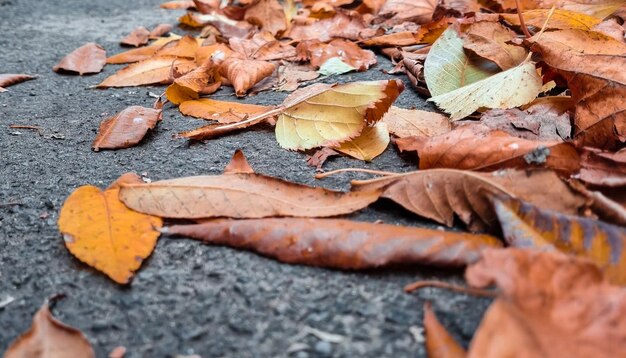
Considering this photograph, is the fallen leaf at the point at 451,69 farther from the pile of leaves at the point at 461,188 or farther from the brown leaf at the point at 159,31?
the brown leaf at the point at 159,31

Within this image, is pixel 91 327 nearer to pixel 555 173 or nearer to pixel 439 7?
pixel 555 173

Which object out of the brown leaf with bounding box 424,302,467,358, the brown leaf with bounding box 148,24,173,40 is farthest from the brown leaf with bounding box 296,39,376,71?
the brown leaf with bounding box 424,302,467,358

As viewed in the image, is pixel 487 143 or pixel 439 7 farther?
pixel 439 7

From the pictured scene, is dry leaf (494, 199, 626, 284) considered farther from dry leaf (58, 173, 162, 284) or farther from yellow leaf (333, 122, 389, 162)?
dry leaf (58, 173, 162, 284)

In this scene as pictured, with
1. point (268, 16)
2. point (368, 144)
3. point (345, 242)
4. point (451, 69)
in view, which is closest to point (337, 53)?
point (451, 69)

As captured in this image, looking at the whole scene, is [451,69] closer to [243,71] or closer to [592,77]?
[592,77]

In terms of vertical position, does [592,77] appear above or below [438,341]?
above

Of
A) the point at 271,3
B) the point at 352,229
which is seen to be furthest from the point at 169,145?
the point at 271,3
